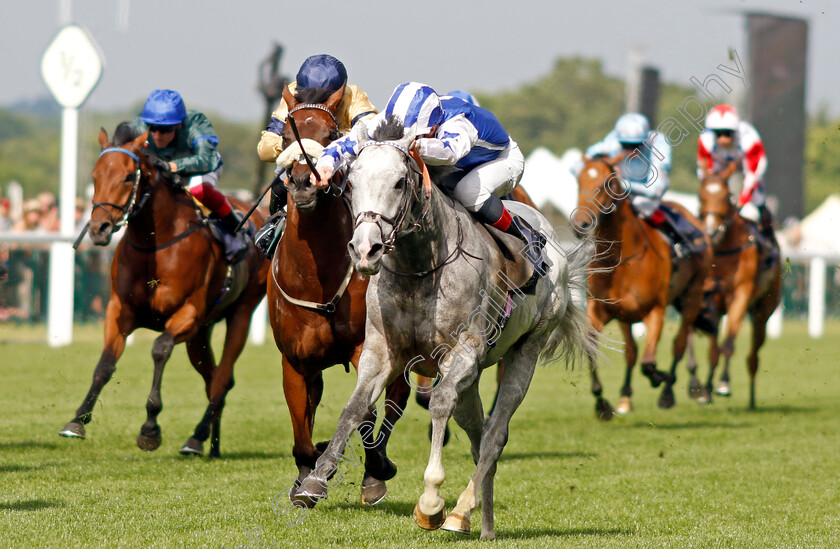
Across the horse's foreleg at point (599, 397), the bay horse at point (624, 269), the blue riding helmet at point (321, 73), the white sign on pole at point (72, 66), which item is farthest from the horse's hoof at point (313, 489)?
the white sign on pole at point (72, 66)

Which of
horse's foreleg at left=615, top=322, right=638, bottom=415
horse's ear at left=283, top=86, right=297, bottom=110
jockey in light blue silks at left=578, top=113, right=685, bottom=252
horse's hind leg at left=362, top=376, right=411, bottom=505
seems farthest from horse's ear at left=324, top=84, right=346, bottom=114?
horse's foreleg at left=615, top=322, right=638, bottom=415

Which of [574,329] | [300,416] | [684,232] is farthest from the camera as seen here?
[684,232]

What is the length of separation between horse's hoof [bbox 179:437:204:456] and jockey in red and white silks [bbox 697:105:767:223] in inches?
256

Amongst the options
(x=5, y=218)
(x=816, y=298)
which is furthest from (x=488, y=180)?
(x=816, y=298)

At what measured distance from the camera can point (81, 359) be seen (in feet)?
44.6

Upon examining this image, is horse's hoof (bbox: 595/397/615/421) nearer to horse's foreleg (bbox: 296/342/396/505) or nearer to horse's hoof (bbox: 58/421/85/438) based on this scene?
horse's hoof (bbox: 58/421/85/438)

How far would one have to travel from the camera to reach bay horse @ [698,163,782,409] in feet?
39.0

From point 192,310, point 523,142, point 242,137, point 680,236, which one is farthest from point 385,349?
point 242,137

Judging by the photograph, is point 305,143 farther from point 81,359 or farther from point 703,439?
point 81,359

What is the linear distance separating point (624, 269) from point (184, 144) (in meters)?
4.23

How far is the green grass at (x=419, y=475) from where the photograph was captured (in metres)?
5.29

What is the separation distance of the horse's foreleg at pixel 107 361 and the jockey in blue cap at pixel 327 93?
172cm

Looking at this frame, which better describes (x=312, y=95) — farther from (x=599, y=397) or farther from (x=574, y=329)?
(x=599, y=397)

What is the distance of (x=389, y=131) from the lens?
15.2 feet
